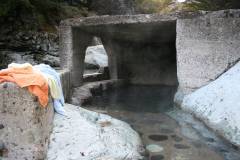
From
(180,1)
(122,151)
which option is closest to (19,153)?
(122,151)

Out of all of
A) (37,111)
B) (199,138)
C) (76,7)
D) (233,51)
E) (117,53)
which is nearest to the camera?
(37,111)

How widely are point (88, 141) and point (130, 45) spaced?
9633 mm

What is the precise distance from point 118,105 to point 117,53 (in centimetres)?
466

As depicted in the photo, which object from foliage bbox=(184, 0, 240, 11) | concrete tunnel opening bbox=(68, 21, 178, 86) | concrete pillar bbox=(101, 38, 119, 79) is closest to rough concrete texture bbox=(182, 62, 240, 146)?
foliage bbox=(184, 0, 240, 11)

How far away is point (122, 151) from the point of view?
616 centimetres

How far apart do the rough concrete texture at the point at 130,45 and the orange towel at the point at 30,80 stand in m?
5.11

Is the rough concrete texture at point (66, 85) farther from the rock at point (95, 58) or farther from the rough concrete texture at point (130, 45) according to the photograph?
the rock at point (95, 58)

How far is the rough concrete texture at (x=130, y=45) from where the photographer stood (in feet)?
35.6

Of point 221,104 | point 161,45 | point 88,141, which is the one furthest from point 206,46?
point 161,45

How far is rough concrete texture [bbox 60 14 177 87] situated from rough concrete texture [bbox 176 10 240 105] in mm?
728

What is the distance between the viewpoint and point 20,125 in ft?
18.1

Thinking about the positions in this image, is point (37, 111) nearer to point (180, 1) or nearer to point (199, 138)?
point (199, 138)

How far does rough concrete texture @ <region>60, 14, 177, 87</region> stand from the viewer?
35.6 feet

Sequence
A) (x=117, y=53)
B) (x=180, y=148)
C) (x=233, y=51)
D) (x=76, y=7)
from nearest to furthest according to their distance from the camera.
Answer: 1. (x=180, y=148)
2. (x=233, y=51)
3. (x=117, y=53)
4. (x=76, y=7)
